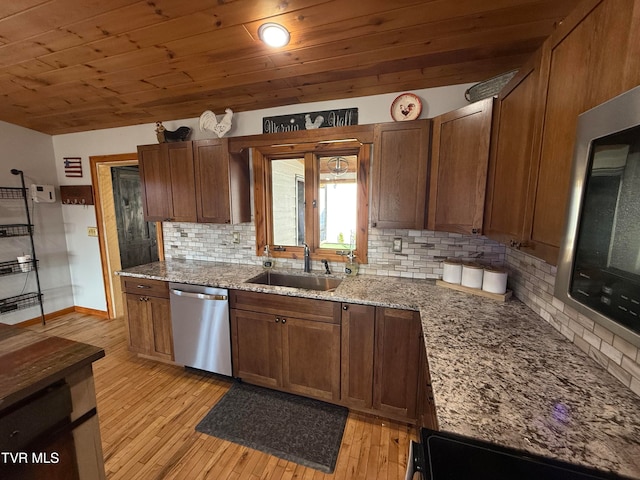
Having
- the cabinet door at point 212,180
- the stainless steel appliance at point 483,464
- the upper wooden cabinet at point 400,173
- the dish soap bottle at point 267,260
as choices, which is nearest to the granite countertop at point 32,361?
the stainless steel appliance at point 483,464

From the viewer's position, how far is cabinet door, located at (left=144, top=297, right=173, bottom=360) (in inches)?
93.6

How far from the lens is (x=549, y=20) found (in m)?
1.37

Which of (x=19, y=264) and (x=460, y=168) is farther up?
(x=460, y=168)

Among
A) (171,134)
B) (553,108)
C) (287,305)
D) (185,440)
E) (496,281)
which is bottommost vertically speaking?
(185,440)

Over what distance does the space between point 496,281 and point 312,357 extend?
1394 millimetres

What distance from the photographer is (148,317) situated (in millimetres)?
2463

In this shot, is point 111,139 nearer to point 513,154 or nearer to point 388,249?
point 388,249

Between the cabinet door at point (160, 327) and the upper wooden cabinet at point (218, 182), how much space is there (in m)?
0.86

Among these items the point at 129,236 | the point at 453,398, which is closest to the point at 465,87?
the point at 453,398

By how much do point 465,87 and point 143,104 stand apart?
9.40 ft

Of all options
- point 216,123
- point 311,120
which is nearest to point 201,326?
point 216,123

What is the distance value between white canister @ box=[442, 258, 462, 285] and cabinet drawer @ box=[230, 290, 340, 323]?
0.87 m

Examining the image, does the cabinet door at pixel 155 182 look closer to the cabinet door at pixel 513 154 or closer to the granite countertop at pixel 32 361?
the granite countertop at pixel 32 361

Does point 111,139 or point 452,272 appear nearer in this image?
point 452,272
